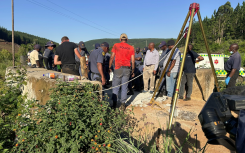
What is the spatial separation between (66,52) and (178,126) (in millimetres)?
3223

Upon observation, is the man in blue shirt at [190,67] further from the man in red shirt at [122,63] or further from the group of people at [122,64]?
the man in red shirt at [122,63]

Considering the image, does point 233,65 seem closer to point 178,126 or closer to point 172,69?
point 172,69

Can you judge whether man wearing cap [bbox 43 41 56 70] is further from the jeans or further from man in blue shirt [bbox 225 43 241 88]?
man in blue shirt [bbox 225 43 241 88]

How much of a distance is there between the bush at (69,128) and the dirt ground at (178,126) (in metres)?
0.58

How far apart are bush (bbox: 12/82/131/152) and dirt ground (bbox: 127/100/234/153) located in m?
0.58

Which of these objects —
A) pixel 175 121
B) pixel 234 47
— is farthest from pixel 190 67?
pixel 175 121

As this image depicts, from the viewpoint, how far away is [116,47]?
390 centimetres

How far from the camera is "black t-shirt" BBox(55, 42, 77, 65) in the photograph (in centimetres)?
415

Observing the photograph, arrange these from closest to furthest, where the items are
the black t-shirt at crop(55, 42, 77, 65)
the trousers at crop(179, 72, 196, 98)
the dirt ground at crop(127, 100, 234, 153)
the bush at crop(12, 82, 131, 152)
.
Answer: the bush at crop(12, 82, 131, 152) → the dirt ground at crop(127, 100, 234, 153) → the black t-shirt at crop(55, 42, 77, 65) → the trousers at crop(179, 72, 196, 98)

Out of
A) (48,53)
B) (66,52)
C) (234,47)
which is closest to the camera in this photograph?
(66,52)

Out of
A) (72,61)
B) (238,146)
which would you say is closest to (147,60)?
(72,61)

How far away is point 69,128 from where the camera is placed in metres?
1.79

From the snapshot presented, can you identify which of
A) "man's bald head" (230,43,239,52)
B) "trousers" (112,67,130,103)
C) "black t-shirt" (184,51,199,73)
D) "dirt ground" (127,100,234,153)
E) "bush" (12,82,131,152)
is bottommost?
"dirt ground" (127,100,234,153)

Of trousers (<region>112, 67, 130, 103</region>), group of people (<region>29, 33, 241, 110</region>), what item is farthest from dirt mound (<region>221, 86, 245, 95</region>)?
trousers (<region>112, 67, 130, 103</region>)
